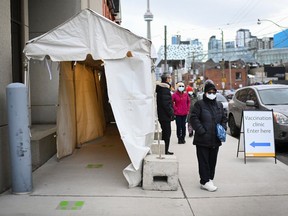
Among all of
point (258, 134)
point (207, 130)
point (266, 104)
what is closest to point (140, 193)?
point (207, 130)

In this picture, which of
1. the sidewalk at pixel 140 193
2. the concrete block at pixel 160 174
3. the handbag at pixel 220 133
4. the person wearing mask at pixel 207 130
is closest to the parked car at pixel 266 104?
the sidewalk at pixel 140 193

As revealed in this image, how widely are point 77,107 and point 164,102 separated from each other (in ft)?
8.12

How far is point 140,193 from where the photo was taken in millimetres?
6297

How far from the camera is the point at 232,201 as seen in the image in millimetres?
6004

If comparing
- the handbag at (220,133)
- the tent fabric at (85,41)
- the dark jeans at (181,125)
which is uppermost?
the tent fabric at (85,41)

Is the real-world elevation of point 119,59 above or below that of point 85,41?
below

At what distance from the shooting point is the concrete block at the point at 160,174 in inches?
256

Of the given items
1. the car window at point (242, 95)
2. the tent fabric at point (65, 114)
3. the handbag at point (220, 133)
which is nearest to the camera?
the handbag at point (220, 133)

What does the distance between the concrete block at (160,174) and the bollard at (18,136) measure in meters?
1.92

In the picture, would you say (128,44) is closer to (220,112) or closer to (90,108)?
(220,112)

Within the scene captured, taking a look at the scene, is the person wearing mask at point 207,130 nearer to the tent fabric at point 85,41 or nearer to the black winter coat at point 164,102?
the tent fabric at point 85,41

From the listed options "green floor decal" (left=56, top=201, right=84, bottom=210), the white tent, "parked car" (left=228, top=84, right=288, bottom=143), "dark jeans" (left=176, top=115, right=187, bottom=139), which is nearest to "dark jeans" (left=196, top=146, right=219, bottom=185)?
the white tent

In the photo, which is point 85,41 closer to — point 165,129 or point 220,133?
point 220,133

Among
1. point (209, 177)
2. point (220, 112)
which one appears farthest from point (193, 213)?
point (220, 112)
